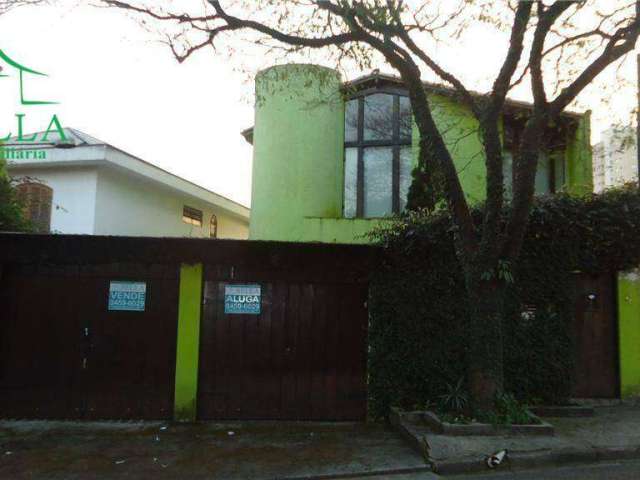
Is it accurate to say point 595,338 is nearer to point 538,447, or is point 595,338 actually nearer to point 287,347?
point 538,447

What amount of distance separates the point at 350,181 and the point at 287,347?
576 cm

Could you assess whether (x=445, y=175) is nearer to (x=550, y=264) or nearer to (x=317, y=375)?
(x=550, y=264)

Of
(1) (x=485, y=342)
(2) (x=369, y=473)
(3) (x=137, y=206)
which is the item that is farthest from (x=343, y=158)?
(2) (x=369, y=473)

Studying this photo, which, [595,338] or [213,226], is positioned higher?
[213,226]

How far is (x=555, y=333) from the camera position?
26.6 ft

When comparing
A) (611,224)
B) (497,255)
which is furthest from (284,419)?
(611,224)

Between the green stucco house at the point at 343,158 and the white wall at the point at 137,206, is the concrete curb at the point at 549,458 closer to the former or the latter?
the green stucco house at the point at 343,158

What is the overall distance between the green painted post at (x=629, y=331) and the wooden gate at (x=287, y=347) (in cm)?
411

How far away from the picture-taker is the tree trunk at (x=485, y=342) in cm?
682

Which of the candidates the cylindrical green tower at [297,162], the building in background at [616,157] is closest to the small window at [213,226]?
the cylindrical green tower at [297,162]

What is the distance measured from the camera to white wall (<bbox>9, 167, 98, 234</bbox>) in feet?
40.5

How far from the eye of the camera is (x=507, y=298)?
8164 millimetres

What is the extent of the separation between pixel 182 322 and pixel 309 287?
6.73ft

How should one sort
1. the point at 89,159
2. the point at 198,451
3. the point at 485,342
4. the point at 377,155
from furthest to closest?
the point at 377,155 → the point at 89,159 → the point at 485,342 → the point at 198,451
